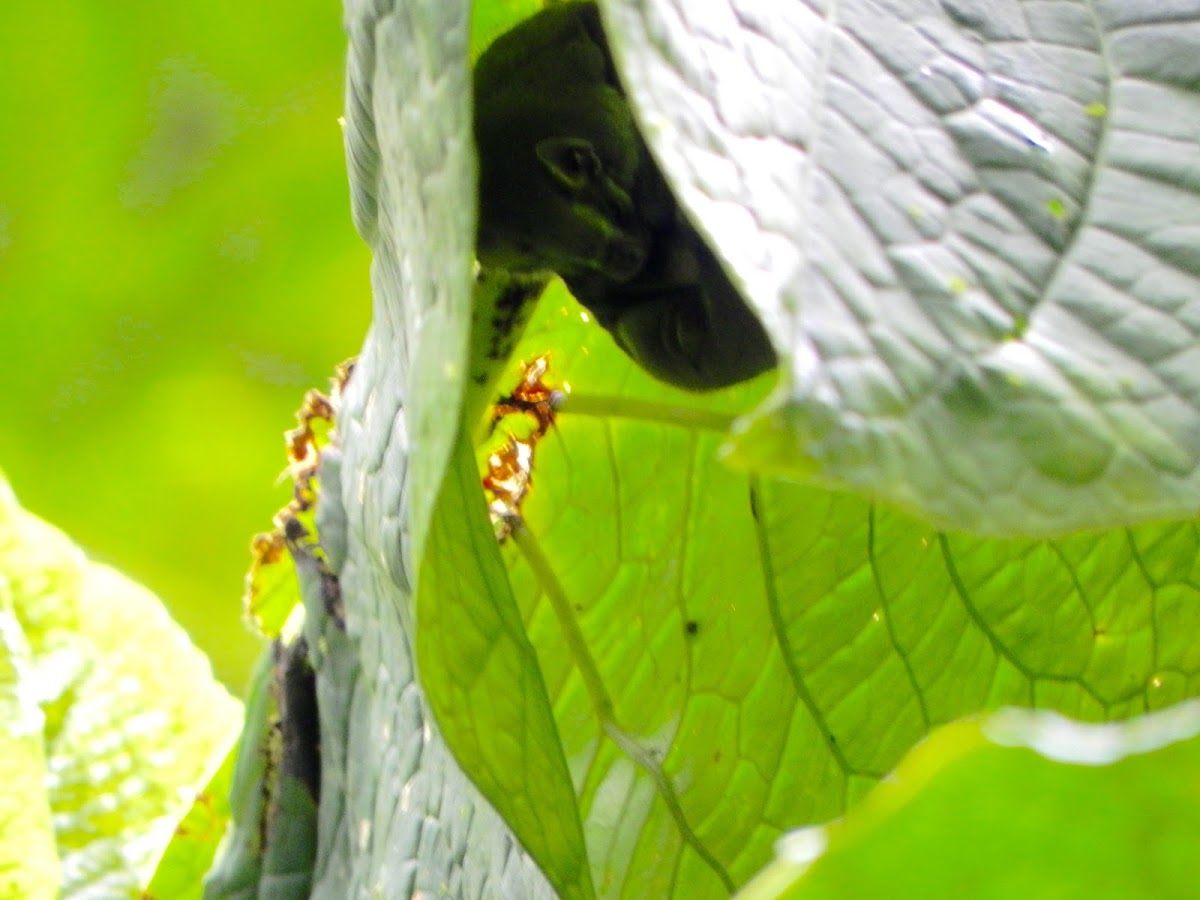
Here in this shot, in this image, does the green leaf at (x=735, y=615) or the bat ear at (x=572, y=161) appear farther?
the green leaf at (x=735, y=615)

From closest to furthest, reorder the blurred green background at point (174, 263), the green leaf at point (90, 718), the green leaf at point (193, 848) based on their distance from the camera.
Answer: the green leaf at point (193, 848) < the green leaf at point (90, 718) < the blurred green background at point (174, 263)

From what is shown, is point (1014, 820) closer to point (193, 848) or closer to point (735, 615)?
point (735, 615)

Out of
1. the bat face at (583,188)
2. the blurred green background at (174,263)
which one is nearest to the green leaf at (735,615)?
the bat face at (583,188)

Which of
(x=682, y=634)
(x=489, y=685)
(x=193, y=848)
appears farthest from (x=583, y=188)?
(x=193, y=848)

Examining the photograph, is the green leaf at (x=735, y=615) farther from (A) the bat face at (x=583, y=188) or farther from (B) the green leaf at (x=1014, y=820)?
(B) the green leaf at (x=1014, y=820)

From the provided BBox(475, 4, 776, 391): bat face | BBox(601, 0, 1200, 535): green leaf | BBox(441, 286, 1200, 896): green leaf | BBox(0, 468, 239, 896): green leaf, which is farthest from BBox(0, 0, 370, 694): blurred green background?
BBox(601, 0, 1200, 535): green leaf

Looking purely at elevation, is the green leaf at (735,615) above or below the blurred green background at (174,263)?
above

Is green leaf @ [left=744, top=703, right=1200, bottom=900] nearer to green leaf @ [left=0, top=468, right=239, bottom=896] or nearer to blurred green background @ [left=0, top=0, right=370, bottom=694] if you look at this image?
green leaf @ [left=0, top=468, right=239, bottom=896]
